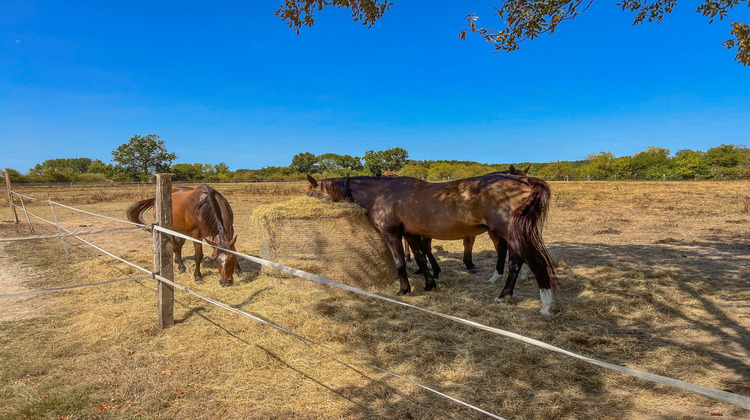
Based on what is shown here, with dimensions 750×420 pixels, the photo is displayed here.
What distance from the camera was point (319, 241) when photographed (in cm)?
494

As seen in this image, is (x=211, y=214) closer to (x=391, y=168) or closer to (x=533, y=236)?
(x=533, y=236)

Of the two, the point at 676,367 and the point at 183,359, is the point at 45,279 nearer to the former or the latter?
the point at 183,359

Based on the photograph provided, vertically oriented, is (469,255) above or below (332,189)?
below

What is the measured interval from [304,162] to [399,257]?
8225 centimetres

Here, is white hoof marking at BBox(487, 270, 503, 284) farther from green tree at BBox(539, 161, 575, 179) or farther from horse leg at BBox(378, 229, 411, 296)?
green tree at BBox(539, 161, 575, 179)

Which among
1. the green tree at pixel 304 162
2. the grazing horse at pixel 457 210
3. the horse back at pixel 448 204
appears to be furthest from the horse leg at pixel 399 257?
the green tree at pixel 304 162

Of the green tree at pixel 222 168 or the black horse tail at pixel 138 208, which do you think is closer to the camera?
the black horse tail at pixel 138 208

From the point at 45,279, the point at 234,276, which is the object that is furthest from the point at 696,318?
the point at 45,279

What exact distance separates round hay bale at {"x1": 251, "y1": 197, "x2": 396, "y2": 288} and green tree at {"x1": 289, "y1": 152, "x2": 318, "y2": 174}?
77459mm

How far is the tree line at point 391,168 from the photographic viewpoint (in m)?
46.9

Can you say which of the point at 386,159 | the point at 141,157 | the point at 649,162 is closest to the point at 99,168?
the point at 141,157

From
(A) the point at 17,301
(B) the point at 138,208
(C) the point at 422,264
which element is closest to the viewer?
(A) the point at 17,301

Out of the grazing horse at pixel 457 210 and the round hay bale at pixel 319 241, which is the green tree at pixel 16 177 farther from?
the grazing horse at pixel 457 210

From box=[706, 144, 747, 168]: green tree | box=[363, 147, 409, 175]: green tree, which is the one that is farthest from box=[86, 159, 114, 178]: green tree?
box=[706, 144, 747, 168]: green tree
